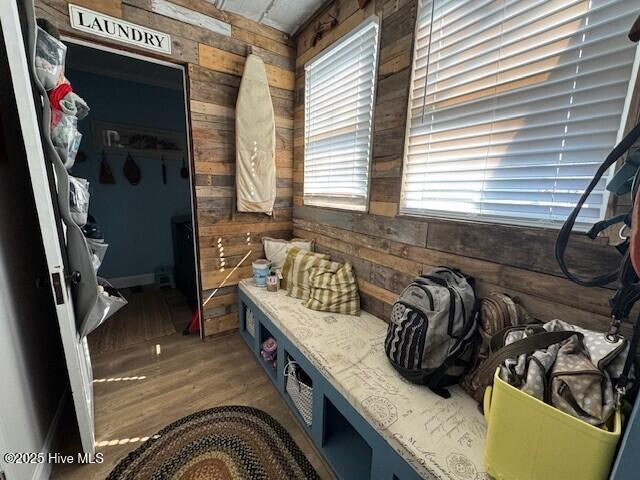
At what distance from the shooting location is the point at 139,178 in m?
3.27

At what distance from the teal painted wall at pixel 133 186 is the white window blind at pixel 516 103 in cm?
322

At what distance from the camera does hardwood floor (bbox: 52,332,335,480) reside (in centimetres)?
133

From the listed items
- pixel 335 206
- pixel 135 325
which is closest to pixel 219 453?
pixel 335 206

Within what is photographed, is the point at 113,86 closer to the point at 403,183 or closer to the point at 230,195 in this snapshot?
the point at 230,195

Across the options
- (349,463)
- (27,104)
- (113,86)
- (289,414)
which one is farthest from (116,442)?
(113,86)

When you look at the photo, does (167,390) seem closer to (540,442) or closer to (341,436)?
(341,436)

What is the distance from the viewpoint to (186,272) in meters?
2.84

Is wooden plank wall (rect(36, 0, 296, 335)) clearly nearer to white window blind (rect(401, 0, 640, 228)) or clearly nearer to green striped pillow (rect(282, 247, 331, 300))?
green striped pillow (rect(282, 247, 331, 300))

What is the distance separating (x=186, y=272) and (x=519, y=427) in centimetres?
292

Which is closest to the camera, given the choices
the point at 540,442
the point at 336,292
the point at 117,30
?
the point at 540,442

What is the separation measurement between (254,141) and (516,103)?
166 centimetres

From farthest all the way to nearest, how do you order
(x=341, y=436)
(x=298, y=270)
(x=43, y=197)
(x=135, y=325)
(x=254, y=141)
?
(x=135, y=325), (x=254, y=141), (x=298, y=270), (x=341, y=436), (x=43, y=197)

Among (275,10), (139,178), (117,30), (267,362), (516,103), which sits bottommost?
(267,362)

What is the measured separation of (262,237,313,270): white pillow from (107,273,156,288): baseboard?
2.12 m
